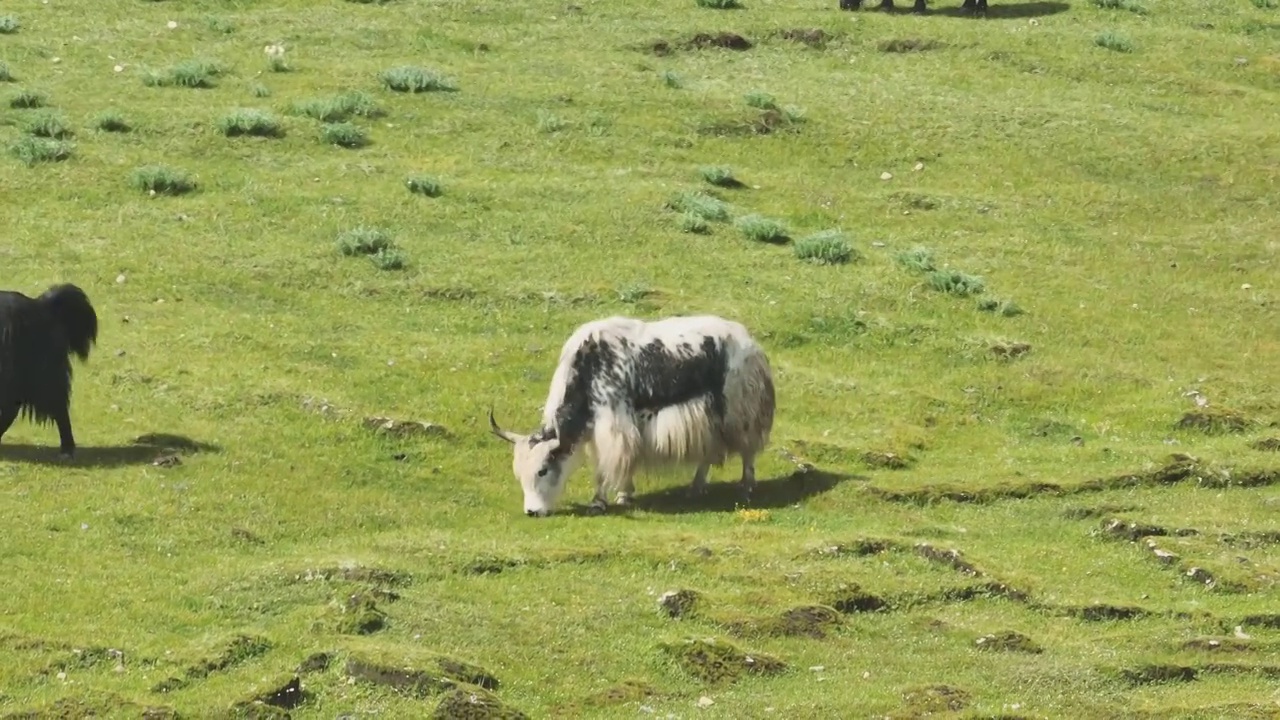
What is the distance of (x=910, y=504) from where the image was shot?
18984 millimetres

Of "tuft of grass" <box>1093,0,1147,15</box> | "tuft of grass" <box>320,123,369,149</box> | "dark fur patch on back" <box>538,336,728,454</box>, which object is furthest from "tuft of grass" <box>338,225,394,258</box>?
"tuft of grass" <box>1093,0,1147,15</box>

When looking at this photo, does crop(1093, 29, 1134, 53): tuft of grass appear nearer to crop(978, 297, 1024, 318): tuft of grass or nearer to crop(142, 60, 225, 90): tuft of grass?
crop(978, 297, 1024, 318): tuft of grass

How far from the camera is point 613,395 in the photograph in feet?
62.2

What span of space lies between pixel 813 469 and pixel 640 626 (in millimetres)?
6122

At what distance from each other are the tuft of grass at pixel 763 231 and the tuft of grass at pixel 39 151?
9.62 meters

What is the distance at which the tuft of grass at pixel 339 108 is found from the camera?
30.6 metres

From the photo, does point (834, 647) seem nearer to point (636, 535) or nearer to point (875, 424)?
point (636, 535)

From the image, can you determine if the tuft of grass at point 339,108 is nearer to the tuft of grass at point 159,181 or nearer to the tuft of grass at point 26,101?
the tuft of grass at point 159,181

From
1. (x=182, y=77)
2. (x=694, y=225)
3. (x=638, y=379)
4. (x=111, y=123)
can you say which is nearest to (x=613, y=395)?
(x=638, y=379)

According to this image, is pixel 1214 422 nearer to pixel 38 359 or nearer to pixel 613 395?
pixel 613 395

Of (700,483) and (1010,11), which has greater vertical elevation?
(1010,11)

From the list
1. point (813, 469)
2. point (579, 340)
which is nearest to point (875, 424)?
point (813, 469)

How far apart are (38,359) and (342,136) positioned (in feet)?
38.4

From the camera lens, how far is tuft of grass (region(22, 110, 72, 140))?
28.9 metres
